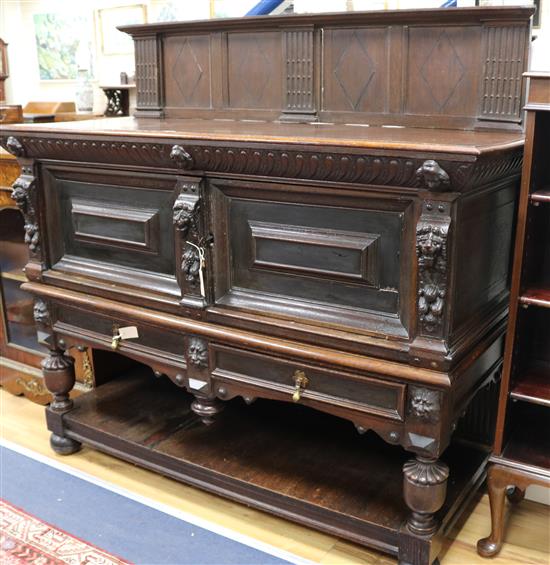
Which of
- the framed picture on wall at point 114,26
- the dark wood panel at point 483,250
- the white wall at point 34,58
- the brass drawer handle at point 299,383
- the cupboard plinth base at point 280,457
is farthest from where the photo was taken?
the white wall at point 34,58

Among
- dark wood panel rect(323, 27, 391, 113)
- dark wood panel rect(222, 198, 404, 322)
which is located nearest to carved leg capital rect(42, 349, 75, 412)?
dark wood panel rect(222, 198, 404, 322)

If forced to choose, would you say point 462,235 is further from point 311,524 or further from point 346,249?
point 311,524

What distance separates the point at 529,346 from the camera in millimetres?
2240

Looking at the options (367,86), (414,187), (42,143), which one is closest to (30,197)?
(42,143)

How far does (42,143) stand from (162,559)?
1396 millimetres

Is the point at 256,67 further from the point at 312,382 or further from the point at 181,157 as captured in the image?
the point at 312,382

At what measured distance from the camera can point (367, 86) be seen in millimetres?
2338

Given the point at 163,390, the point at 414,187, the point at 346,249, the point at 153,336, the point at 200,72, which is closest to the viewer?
the point at 414,187

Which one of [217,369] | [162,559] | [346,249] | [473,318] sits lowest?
[162,559]

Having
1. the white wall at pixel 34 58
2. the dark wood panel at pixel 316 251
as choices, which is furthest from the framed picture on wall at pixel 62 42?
the dark wood panel at pixel 316 251

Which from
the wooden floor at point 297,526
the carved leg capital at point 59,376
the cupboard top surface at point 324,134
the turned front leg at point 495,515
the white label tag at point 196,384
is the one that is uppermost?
the cupboard top surface at point 324,134

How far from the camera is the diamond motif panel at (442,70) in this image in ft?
7.13

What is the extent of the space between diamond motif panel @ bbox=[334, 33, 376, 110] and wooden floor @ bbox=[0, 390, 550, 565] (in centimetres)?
144

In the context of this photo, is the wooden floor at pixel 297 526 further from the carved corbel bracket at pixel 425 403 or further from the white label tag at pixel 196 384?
the carved corbel bracket at pixel 425 403
